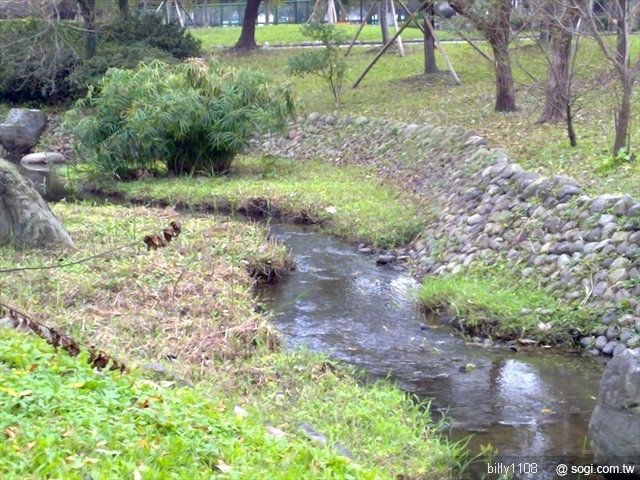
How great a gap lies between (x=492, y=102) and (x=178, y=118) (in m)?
7.39

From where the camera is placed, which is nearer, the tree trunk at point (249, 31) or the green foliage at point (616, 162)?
the green foliage at point (616, 162)

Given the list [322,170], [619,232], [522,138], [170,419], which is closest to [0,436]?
[170,419]

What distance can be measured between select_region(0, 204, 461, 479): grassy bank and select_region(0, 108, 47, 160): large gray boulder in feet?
46.7

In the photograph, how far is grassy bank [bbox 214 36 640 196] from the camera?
13195 millimetres

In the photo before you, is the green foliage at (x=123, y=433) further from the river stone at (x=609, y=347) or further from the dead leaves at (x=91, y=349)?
the river stone at (x=609, y=347)

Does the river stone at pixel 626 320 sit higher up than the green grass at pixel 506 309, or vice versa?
the river stone at pixel 626 320

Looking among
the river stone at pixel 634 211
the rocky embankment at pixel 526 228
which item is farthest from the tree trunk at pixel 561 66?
the river stone at pixel 634 211

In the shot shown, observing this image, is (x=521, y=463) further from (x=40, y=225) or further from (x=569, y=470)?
(x=40, y=225)

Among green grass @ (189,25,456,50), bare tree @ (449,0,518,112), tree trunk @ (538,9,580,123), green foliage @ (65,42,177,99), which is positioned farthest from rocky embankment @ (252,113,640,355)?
green grass @ (189,25,456,50)

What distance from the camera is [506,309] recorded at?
941cm

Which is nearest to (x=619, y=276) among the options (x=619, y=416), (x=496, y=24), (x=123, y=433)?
(x=619, y=416)

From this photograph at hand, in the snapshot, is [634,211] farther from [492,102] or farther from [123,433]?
[492,102]

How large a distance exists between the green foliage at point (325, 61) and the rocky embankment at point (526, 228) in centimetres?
665

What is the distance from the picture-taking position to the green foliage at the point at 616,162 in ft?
40.0
